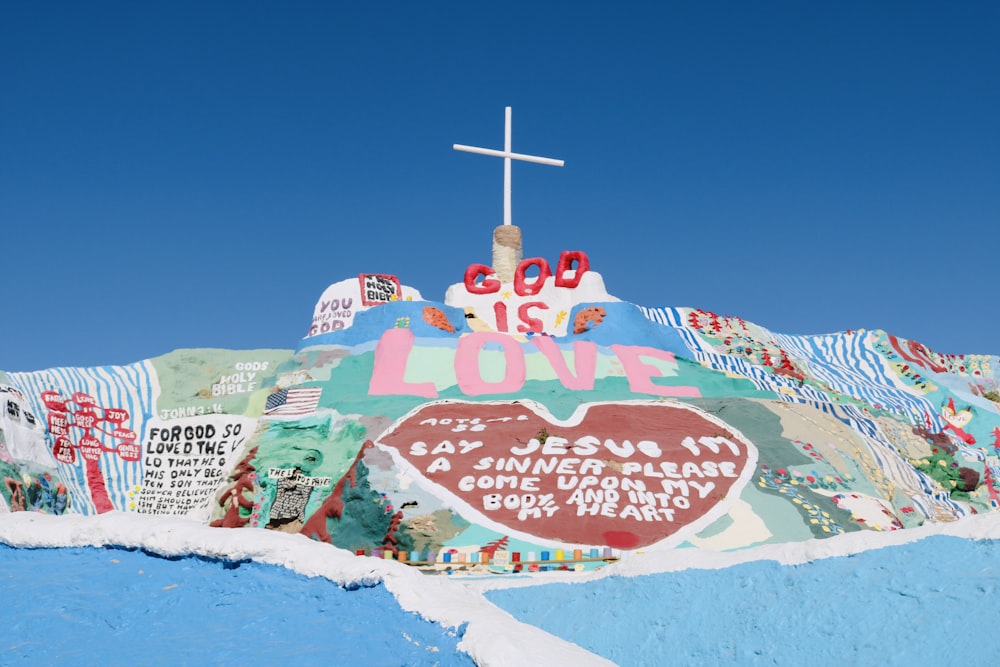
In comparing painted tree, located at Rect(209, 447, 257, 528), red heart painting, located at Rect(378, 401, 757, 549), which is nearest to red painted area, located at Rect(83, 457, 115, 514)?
painted tree, located at Rect(209, 447, 257, 528)

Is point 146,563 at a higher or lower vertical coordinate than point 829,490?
lower

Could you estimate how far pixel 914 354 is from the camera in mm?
24641

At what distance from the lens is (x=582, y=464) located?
14117 mm

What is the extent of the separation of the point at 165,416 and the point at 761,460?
38.2 feet

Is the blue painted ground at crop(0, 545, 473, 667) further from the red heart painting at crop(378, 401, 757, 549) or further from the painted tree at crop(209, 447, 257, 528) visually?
the painted tree at crop(209, 447, 257, 528)

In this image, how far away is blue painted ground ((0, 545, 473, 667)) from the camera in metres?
5.69

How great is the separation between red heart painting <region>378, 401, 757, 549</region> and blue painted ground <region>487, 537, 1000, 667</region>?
16.3 feet

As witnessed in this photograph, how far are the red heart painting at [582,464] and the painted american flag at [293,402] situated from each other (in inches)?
85.3

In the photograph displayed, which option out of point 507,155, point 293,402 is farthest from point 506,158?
point 293,402

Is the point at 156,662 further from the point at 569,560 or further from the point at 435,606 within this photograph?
the point at 569,560

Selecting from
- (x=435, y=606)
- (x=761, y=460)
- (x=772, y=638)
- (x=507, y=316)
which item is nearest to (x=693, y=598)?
(x=772, y=638)

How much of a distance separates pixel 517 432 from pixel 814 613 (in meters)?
8.68

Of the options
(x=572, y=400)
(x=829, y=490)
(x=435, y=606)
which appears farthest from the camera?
(x=572, y=400)

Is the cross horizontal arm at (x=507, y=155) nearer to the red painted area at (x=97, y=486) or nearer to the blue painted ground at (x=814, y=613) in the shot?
the red painted area at (x=97, y=486)
